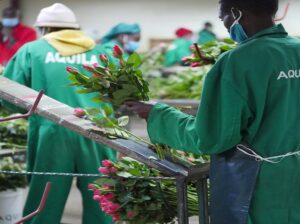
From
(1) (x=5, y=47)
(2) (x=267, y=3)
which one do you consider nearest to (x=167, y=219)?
(2) (x=267, y=3)

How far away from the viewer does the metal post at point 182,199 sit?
7.36ft

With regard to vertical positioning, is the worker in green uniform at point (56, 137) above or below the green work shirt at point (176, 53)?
above

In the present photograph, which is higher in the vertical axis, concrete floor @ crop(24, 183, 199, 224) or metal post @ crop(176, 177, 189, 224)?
metal post @ crop(176, 177, 189, 224)

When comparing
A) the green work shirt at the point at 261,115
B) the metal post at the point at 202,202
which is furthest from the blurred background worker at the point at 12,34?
the green work shirt at the point at 261,115

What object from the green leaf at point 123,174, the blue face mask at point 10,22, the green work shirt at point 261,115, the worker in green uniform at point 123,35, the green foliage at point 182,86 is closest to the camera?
the green work shirt at point 261,115

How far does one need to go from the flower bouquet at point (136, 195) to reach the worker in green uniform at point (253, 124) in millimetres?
428

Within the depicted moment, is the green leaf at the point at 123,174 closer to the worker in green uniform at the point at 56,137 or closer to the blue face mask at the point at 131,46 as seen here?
the worker in green uniform at the point at 56,137

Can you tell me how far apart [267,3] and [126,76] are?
64cm

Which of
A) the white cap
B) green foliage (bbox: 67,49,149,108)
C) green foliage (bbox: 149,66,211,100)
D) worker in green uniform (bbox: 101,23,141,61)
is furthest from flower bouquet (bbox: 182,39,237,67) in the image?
worker in green uniform (bbox: 101,23,141,61)

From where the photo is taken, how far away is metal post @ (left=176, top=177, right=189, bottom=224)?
2242mm

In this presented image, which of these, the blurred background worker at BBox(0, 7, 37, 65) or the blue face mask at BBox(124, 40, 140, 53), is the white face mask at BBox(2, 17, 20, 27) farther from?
the blue face mask at BBox(124, 40, 140, 53)

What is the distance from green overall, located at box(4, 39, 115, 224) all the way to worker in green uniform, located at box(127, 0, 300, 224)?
1464 mm

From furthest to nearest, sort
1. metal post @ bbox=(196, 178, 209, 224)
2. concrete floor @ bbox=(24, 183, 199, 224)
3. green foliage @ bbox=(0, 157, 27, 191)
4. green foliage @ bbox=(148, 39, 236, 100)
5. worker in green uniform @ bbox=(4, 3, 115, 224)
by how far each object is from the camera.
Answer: green foliage @ bbox=(148, 39, 236, 100)
concrete floor @ bbox=(24, 183, 199, 224)
green foliage @ bbox=(0, 157, 27, 191)
worker in green uniform @ bbox=(4, 3, 115, 224)
metal post @ bbox=(196, 178, 209, 224)

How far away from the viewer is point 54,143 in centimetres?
345
